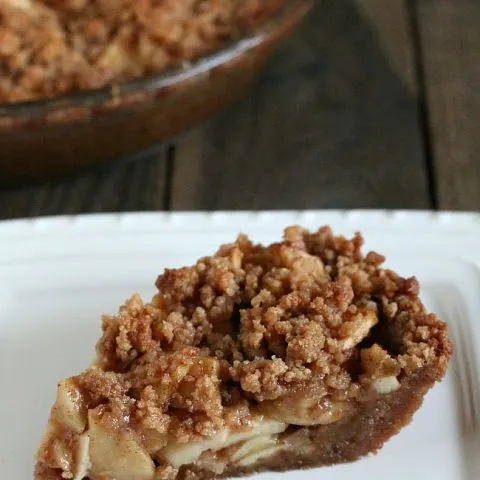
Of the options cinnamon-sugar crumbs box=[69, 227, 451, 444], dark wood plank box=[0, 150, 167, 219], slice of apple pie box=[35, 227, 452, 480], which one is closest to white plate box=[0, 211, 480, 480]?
slice of apple pie box=[35, 227, 452, 480]

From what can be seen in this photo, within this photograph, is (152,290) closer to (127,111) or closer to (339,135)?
(127,111)

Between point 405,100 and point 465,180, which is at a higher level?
point 405,100

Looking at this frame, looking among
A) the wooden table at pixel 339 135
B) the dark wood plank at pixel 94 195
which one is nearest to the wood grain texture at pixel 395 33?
the wooden table at pixel 339 135

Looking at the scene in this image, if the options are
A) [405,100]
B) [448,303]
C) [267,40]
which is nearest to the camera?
[448,303]

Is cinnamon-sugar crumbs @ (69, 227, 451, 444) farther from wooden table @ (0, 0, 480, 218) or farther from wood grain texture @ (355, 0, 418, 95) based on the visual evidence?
wood grain texture @ (355, 0, 418, 95)

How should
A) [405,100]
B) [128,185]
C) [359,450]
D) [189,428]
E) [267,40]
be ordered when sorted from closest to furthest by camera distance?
[189,428]
[359,450]
[267,40]
[128,185]
[405,100]

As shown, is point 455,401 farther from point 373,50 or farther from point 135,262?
point 373,50

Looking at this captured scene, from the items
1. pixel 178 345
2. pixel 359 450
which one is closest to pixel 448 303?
pixel 359 450

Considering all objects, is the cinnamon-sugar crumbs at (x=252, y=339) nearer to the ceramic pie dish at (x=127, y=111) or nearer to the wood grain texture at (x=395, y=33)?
the ceramic pie dish at (x=127, y=111)
